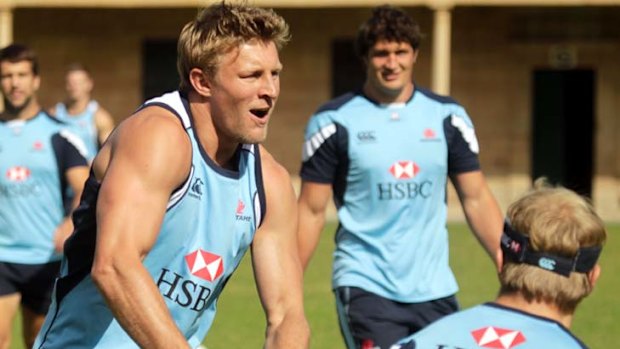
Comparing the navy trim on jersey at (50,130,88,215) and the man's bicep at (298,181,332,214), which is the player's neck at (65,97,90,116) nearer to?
the navy trim on jersey at (50,130,88,215)

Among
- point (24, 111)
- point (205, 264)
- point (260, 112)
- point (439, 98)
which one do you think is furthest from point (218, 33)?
point (24, 111)

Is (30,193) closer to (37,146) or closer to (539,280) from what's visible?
(37,146)

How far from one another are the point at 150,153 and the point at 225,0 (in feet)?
2.22

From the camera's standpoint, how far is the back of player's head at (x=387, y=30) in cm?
772

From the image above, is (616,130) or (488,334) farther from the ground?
(488,334)

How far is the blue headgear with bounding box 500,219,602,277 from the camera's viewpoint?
366 cm

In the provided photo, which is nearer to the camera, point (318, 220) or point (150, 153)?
point (150, 153)

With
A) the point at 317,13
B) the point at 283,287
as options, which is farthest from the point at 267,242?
the point at 317,13

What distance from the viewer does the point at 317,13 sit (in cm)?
2625

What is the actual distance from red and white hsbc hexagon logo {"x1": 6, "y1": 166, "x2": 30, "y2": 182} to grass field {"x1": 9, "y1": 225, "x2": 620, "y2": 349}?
2.15 metres

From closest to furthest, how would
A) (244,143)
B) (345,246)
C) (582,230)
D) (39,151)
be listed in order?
(582,230)
(244,143)
(345,246)
(39,151)

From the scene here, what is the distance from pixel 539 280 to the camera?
3.70 metres

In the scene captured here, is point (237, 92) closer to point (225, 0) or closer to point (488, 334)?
point (225, 0)

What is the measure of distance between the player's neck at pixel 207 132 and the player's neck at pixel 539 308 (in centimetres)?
124
